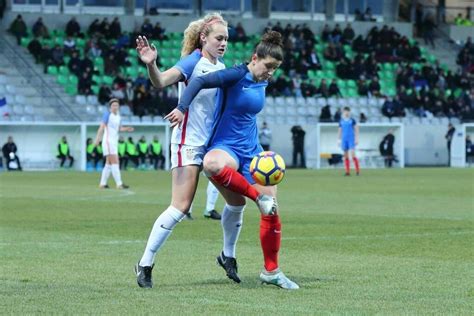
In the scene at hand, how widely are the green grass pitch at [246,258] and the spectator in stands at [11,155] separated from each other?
18435 mm

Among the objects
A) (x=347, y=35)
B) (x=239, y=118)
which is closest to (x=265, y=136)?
(x=347, y=35)

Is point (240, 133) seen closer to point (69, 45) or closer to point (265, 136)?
point (265, 136)

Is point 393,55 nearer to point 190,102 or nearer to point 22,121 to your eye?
point 22,121

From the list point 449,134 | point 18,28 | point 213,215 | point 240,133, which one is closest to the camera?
point 240,133

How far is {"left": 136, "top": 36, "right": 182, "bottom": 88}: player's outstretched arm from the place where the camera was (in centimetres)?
941

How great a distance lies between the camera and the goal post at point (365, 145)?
4834 cm

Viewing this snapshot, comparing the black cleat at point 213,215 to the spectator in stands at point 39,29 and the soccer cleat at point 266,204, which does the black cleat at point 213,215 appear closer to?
the soccer cleat at point 266,204

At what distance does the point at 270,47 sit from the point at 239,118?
0.66m

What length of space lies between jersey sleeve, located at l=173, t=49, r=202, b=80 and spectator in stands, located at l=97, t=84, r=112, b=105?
1402 inches

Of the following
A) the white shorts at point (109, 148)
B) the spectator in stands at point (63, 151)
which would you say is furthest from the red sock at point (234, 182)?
the spectator in stands at point (63, 151)

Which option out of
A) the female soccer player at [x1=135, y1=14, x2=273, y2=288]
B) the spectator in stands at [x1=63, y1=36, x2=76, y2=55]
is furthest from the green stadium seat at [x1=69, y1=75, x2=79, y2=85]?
the female soccer player at [x1=135, y1=14, x2=273, y2=288]

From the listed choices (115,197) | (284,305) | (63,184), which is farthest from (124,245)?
(63,184)

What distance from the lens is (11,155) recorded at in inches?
1663

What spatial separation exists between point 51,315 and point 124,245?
5649 mm
